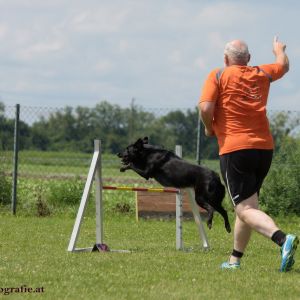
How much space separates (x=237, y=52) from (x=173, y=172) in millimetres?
2307

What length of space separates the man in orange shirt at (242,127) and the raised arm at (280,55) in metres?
0.16

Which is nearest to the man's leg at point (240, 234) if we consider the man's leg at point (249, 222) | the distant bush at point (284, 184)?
the man's leg at point (249, 222)

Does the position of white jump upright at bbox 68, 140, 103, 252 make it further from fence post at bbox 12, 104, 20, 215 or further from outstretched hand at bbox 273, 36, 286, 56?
fence post at bbox 12, 104, 20, 215

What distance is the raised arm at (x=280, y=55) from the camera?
5.23 m

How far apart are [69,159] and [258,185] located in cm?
1110

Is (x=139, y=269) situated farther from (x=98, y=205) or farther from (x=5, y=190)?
(x=5, y=190)

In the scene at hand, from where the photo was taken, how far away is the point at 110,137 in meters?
14.8

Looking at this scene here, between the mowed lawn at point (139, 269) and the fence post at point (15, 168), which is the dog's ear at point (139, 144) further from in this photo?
the fence post at point (15, 168)

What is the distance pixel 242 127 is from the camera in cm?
500

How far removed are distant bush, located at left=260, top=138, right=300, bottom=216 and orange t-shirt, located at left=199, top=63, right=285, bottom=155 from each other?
5.74 m

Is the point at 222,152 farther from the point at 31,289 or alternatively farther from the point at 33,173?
the point at 33,173

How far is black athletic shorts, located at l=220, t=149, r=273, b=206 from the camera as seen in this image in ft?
16.3

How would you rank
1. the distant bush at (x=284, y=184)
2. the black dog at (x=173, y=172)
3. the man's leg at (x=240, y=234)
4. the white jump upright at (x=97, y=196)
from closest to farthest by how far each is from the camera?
the man's leg at (x=240, y=234)
the white jump upright at (x=97, y=196)
the black dog at (x=173, y=172)
the distant bush at (x=284, y=184)

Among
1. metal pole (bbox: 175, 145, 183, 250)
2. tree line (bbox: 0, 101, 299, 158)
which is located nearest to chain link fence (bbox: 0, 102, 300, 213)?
tree line (bbox: 0, 101, 299, 158)
